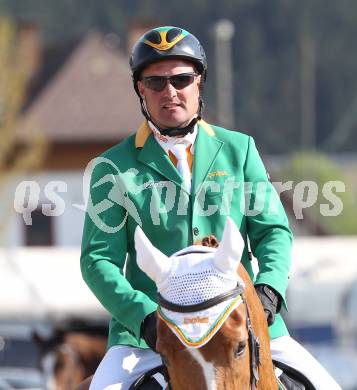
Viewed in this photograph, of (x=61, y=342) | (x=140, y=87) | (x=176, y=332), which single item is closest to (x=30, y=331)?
(x=61, y=342)

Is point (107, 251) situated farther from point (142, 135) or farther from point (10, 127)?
point (10, 127)

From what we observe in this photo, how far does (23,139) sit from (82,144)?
646 cm

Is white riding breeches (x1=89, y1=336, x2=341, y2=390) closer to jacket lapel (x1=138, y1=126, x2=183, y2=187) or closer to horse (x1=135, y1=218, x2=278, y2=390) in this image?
horse (x1=135, y1=218, x2=278, y2=390)

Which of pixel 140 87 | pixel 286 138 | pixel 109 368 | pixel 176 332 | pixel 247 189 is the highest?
pixel 140 87

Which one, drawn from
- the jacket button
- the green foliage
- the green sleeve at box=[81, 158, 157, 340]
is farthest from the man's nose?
the green foliage

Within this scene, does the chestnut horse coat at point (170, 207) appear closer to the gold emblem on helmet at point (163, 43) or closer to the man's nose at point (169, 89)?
the man's nose at point (169, 89)

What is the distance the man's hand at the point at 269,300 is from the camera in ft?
16.6

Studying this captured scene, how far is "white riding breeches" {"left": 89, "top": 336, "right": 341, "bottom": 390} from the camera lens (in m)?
5.21

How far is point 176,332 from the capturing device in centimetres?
447

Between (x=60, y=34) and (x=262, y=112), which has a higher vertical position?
(x=60, y=34)

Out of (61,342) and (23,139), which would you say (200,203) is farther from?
(23,139)

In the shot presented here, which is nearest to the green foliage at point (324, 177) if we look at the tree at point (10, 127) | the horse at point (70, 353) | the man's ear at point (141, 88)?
the tree at point (10, 127)

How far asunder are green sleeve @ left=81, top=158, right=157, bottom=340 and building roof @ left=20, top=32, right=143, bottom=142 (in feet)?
124

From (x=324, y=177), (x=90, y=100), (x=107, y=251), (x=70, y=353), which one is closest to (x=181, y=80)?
(x=107, y=251)
